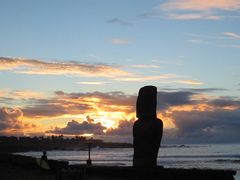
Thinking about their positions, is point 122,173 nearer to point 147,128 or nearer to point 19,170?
point 147,128

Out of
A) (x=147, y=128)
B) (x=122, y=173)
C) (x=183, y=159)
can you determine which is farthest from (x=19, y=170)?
(x=183, y=159)

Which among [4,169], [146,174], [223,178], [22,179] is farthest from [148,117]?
[4,169]

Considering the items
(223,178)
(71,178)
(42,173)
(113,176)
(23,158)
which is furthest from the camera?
(23,158)

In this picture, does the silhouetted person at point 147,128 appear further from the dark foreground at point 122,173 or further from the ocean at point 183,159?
the ocean at point 183,159

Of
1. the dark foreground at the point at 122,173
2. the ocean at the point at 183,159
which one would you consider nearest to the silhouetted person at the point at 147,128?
the dark foreground at the point at 122,173

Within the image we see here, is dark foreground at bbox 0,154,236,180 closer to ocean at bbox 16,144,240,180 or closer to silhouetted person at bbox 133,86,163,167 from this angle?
silhouetted person at bbox 133,86,163,167

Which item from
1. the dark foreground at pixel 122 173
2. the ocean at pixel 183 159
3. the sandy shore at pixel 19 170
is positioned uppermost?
the dark foreground at pixel 122 173

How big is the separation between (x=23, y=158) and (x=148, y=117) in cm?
769

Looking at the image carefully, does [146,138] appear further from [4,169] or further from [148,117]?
[4,169]

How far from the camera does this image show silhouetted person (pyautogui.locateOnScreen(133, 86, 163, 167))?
1969 cm

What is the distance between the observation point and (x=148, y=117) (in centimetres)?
1986

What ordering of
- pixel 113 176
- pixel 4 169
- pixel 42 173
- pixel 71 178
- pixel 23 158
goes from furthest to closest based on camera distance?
pixel 23 158 < pixel 4 169 < pixel 42 173 < pixel 113 176 < pixel 71 178

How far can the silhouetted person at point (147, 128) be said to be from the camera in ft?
64.6

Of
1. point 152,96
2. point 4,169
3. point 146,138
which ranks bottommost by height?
point 4,169
